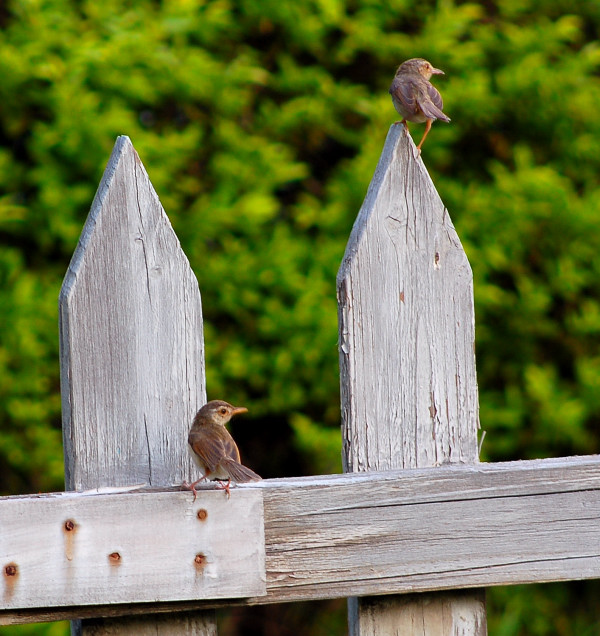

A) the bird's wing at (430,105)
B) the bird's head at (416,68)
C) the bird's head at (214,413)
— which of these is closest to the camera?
the bird's head at (214,413)

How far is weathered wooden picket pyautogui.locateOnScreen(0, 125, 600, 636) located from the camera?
2.09m

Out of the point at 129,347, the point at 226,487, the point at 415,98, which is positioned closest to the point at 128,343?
the point at 129,347

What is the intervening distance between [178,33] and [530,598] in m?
3.03

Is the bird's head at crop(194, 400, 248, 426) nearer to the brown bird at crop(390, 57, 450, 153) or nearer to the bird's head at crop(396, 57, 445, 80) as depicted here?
the brown bird at crop(390, 57, 450, 153)

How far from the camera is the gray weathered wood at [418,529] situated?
2.18 metres

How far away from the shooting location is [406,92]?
3270 mm

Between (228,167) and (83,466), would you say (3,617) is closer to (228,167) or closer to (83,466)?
(83,466)

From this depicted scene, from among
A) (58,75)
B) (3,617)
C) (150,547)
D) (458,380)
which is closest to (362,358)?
(458,380)

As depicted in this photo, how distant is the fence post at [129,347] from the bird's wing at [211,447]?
75 millimetres

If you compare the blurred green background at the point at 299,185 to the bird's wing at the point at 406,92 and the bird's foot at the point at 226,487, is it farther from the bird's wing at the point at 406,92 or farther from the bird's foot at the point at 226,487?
the bird's foot at the point at 226,487

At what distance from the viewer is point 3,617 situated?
80.5 inches

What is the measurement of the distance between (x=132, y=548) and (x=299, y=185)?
9.33ft

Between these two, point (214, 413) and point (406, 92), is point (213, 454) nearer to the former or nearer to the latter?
point (214, 413)

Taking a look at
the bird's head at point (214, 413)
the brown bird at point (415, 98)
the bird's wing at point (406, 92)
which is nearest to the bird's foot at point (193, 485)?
the bird's head at point (214, 413)
